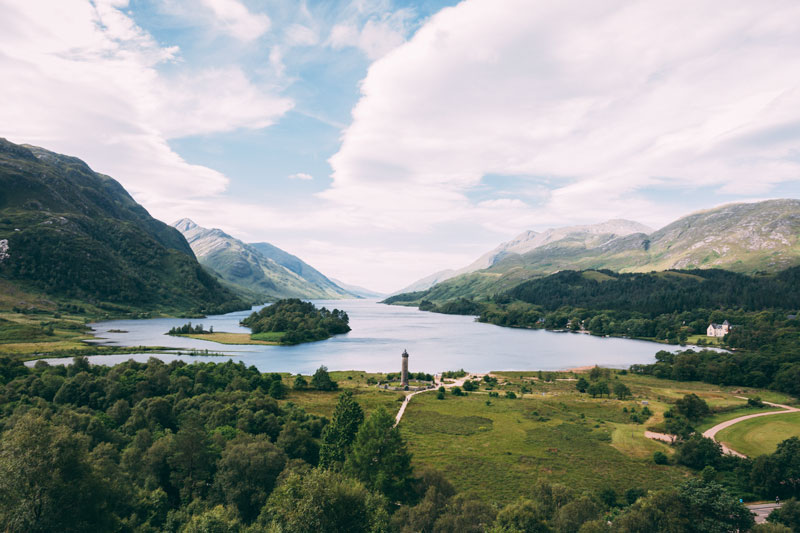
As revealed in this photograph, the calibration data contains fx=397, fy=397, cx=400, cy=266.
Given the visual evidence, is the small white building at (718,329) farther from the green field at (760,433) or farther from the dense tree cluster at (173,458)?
the dense tree cluster at (173,458)

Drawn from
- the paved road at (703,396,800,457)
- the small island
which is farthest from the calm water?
the paved road at (703,396,800,457)

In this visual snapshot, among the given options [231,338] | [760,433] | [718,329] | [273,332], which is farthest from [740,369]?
[231,338]

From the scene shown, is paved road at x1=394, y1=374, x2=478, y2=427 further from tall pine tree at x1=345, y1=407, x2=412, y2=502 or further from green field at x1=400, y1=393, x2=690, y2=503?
tall pine tree at x1=345, y1=407, x2=412, y2=502

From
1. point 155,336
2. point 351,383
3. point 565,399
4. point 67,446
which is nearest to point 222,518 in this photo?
point 67,446

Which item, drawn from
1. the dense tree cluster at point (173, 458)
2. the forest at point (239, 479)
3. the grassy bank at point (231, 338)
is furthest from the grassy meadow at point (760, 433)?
the grassy bank at point (231, 338)

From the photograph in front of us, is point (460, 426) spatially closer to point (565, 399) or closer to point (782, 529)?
point (565, 399)

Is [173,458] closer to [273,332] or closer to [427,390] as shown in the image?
[427,390]
